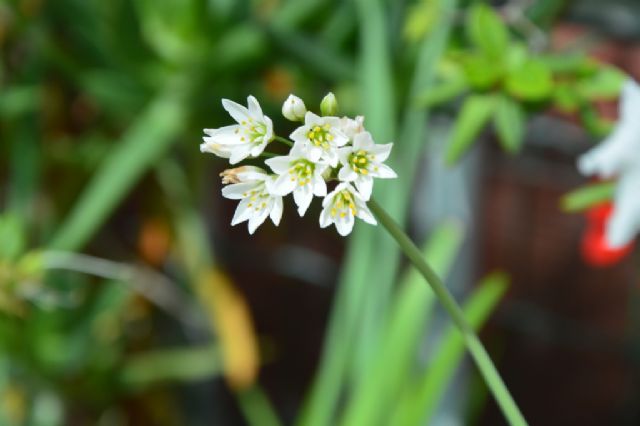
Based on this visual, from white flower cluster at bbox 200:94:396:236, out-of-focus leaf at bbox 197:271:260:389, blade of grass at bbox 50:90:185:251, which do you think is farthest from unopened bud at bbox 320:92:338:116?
out-of-focus leaf at bbox 197:271:260:389

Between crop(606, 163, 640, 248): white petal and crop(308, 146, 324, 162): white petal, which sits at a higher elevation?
crop(606, 163, 640, 248): white petal

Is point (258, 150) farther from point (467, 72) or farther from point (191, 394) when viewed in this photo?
point (191, 394)

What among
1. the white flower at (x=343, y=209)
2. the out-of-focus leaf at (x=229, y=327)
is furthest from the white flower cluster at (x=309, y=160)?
the out-of-focus leaf at (x=229, y=327)

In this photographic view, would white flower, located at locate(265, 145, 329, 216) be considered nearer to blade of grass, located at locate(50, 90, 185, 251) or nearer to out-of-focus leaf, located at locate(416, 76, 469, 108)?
out-of-focus leaf, located at locate(416, 76, 469, 108)

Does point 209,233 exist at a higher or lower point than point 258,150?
higher

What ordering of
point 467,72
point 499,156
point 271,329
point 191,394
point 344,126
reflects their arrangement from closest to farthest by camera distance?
point 344,126, point 467,72, point 191,394, point 499,156, point 271,329

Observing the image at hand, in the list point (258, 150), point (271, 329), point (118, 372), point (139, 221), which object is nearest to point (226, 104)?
point (258, 150)

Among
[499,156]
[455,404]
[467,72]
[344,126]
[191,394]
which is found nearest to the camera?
[344,126]
